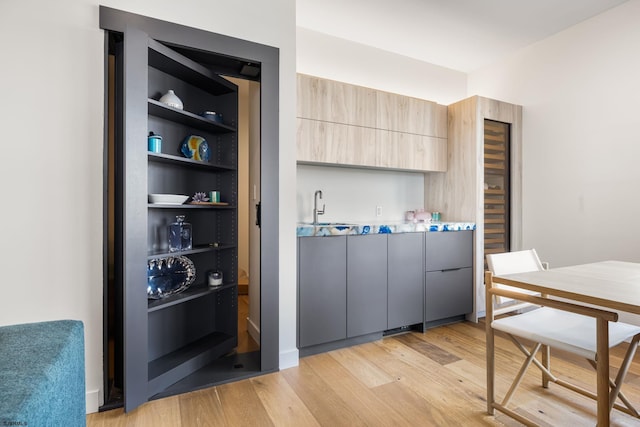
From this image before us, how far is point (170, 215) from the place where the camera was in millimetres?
2178

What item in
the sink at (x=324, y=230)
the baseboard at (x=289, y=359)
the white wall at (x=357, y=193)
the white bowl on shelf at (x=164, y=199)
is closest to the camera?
the white bowl on shelf at (x=164, y=199)

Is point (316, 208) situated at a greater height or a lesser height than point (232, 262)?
greater

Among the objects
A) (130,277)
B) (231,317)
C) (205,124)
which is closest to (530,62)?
(205,124)

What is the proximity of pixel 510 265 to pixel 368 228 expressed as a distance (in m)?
1.01

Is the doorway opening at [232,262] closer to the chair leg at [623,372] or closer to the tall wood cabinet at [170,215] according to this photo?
the tall wood cabinet at [170,215]

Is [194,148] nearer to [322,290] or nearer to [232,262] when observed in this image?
[232,262]

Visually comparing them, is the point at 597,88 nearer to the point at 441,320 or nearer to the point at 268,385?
the point at 441,320

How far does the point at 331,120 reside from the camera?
8.85 ft

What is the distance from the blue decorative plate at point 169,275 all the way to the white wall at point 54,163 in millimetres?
343

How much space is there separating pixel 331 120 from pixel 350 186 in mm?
755

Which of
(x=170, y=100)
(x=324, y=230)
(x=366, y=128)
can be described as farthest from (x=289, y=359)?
(x=366, y=128)

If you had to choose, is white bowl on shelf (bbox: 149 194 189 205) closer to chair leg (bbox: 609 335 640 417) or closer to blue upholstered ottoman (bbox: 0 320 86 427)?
blue upholstered ottoman (bbox: 0 320 86 427)

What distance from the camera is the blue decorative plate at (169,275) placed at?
2029 mm

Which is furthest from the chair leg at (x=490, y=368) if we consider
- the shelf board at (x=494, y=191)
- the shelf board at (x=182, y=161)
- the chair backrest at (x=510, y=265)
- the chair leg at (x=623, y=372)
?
the shelf board at (x=494, y=191)
